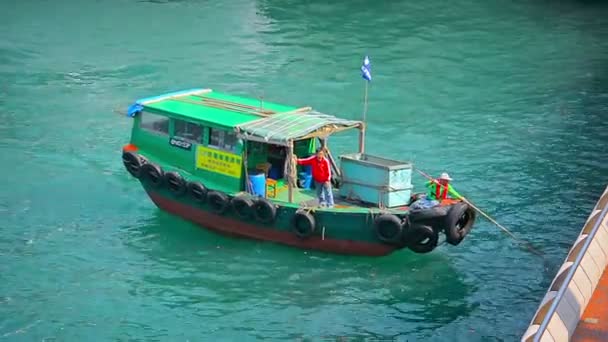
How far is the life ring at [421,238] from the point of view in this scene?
20641 millimetres

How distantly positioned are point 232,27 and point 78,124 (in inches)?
588

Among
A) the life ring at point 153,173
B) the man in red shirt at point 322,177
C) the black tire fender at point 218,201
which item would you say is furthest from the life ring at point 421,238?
the life ring at point 153,173

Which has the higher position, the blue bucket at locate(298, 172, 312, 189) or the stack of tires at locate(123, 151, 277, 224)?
the blue bucket at locate(298, 172, 312, 189)

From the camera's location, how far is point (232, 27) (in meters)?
46.1

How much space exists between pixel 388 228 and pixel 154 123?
6877 mm

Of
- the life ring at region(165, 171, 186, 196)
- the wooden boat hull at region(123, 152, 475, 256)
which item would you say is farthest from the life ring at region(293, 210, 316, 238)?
the life ring at region(165, 171, 186, 196)

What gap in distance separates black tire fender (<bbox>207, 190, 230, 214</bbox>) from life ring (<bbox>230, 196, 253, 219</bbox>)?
0.20 metres

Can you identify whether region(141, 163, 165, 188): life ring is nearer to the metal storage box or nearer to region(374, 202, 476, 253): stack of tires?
the metal storage box

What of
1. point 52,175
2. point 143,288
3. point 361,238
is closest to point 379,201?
point 361,238

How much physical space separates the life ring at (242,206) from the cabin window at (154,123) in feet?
9.66

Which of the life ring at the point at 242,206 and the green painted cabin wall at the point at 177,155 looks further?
the green painted cabin wall at the point at 177,155

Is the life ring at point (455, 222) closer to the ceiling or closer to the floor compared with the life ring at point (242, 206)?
closer to the ceiling

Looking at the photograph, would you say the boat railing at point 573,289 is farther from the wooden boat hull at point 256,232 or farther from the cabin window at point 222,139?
the cabin window at point 222,139

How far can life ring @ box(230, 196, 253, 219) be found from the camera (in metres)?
22.4
